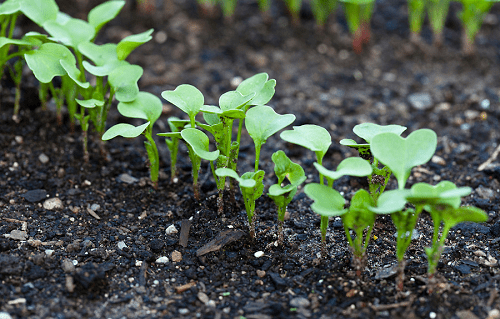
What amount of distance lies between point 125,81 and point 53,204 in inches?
22.6

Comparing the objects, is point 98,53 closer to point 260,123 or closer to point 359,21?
point 260,123

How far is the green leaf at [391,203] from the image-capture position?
4.10ft

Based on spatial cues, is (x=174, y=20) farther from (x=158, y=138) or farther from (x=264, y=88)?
(x=264, y=88)

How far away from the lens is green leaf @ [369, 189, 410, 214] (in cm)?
125

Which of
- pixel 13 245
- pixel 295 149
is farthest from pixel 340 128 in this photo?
pixel 13 245

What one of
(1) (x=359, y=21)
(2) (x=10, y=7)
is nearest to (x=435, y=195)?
(2) (x=10, y=7)

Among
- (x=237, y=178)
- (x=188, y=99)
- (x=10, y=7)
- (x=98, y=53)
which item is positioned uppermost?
(x=10, y=7)

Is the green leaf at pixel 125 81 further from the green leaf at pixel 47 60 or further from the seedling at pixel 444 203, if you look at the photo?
the seedling at pixel 444 203

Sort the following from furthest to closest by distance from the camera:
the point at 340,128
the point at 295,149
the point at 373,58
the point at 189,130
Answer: the point at 373,58 → the point at 340,128 → the point at 295,149 → the point at 189,130

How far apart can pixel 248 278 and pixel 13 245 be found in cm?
83

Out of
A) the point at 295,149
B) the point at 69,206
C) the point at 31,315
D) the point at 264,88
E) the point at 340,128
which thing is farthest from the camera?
the point at 340,128

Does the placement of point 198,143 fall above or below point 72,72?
below

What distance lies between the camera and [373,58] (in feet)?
10.6

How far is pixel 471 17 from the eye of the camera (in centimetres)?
304
